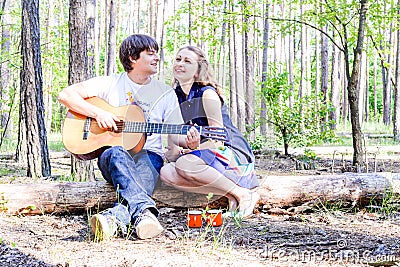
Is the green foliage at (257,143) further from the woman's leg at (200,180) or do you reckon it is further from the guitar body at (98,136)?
the guitar body at (98,136)

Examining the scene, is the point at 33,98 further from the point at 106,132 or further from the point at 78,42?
the point at 106,132

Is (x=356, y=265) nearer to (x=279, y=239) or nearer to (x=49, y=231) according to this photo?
(x=279, y=239)

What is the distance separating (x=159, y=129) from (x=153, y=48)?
26.0 inches

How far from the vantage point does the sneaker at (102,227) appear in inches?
117

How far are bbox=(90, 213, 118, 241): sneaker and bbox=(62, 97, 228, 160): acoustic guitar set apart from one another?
0.72m

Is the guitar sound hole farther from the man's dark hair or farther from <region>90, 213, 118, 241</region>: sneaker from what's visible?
<region>90, 213, 118, 241</region>: sneaker

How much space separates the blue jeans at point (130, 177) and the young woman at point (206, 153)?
127 mm

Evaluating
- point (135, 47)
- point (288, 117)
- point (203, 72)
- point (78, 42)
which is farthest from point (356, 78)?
point (135, 47)

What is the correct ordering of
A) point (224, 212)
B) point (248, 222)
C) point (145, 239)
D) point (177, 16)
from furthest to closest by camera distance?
1. point (177, 16)
2. point (224, 212)
3. point (248, 222)
4. point (145, 239)

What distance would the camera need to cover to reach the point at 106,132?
142 inches

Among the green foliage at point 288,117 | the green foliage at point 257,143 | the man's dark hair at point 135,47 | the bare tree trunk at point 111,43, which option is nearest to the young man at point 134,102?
the man's dark hair at point 135,47

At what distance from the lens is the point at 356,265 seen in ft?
8.18

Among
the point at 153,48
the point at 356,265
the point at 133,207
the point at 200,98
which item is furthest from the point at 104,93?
the point at 356,265

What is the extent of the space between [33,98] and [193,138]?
360 cm
